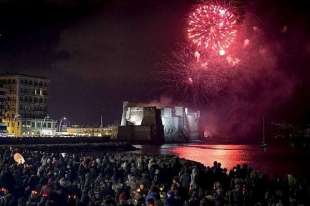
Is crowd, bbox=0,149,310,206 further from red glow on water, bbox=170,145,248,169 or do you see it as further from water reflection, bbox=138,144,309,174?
red glow on water, bbox=170,145,248,169

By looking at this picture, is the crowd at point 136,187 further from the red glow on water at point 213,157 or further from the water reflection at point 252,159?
the red glow on water at point 213,157

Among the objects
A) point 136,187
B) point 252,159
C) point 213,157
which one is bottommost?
point 252,159

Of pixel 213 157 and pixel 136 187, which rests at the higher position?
pixel 136 187

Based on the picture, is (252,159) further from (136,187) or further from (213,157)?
(136,187)

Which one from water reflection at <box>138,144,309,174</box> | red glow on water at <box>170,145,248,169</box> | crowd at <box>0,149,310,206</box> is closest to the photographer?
crowd at <box>0,149,310,206</box>

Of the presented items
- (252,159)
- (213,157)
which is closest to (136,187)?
(213,157)

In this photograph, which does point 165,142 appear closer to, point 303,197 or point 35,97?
point 35,97

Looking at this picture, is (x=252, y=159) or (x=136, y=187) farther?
(x=252, y=159)

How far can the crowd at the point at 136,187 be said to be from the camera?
497 inches

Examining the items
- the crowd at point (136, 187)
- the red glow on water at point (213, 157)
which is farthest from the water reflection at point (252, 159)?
the crowd at point (136, 187)

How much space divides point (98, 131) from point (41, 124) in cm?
2187

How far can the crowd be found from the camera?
41.4 ft

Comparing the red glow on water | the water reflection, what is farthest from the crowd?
the red glow on water

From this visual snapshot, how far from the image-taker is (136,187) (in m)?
15.6
